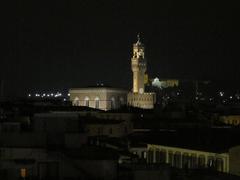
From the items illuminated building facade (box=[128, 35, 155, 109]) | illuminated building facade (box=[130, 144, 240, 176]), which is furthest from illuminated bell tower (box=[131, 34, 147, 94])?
illuminated building facade (box=[130, 144, 240, 176])

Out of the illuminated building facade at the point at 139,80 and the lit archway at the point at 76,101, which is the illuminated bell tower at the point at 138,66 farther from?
the lit archway at the point at 76,101

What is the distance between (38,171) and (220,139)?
14.3 meters

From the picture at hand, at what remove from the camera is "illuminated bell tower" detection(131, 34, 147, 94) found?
84.7 metres

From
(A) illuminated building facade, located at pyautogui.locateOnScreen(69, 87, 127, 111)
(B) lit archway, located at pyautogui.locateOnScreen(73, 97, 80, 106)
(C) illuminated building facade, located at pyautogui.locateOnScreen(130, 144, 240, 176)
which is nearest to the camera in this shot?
(C) illuminated building facade, located at pyautogui.locateOnScreen(130, 144, 240, 176)

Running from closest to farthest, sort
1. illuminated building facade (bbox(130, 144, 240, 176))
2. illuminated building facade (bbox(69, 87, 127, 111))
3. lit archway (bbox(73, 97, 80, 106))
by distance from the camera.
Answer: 1. illuminated building facade (bbox(130, 144, 240, 176))
2. lit archway (bbox(73, 97, 80, 106))
3. illuminated building facade (bbox(69, 87, 127, 111))

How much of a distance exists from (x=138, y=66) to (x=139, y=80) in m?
2.34

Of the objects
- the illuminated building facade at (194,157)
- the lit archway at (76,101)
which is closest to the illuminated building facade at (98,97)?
the lit archway at (76,101)

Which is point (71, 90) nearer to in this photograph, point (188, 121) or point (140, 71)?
point (140, 71)

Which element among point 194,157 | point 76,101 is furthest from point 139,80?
point 194,157

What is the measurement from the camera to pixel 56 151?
43.7ft

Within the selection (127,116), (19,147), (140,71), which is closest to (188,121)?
(127,116)

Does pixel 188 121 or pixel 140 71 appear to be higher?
pixel 140 71

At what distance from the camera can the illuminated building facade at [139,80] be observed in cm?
8312

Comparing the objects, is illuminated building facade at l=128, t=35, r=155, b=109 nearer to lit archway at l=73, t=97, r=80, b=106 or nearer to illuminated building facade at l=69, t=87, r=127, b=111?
illuminated building facade at l=69, t=87, r=127, b=111
